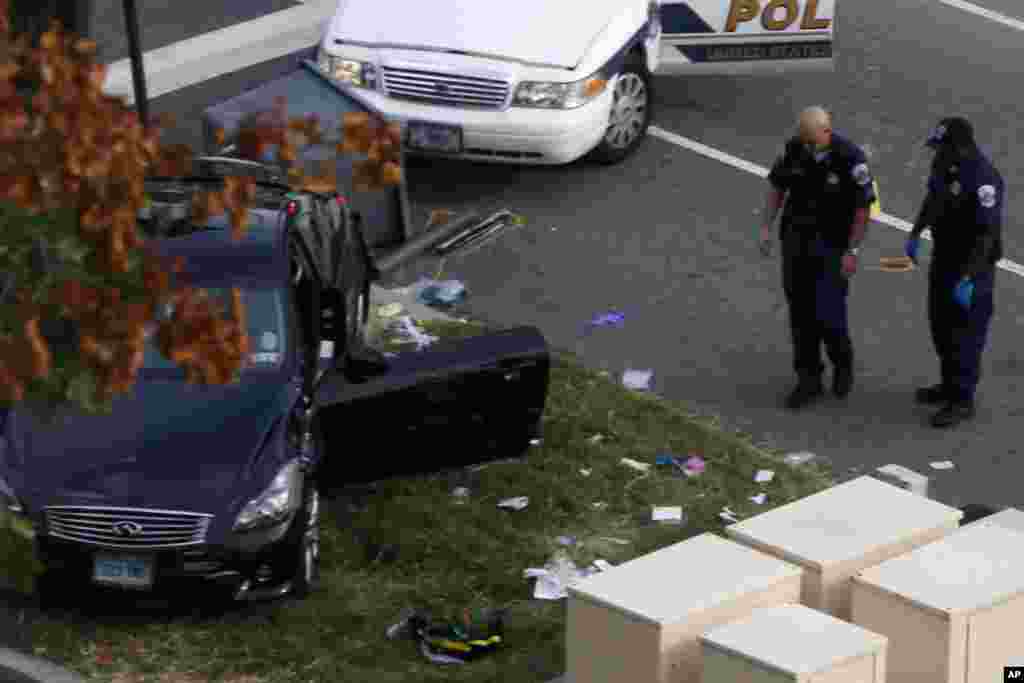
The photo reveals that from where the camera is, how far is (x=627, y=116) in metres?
17.1

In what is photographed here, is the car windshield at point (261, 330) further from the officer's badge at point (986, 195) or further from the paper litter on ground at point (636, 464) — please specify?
the officer's badge at point (986, 195)

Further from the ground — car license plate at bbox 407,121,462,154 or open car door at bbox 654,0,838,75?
open car door at bbox 654,0,838,75

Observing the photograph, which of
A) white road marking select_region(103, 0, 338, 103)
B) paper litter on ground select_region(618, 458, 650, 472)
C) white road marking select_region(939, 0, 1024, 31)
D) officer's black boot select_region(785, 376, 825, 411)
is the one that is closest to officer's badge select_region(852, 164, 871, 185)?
officer's black boot select_region(785, 376, 825, 411)

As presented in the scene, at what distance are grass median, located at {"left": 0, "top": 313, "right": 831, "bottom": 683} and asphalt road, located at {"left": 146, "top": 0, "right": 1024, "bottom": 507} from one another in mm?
491

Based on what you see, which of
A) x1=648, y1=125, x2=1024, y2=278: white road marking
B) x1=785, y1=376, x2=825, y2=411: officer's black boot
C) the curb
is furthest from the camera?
x1=648, y1=125, x2=1024, y2=278: white road marking

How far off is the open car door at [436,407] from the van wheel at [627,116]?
4493 mm

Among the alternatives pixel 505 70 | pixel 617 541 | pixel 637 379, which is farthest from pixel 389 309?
pixel 617 541

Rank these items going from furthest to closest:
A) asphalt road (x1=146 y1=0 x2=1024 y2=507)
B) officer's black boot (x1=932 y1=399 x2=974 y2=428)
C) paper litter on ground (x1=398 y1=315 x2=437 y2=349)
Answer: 1. paper litter on ground (x1=398 y1=315 x2=437 y2=349)
2. asphalt road (x1=146 y1=0 x2=1024 y2=507)
3. officer's black boot (x1=932 y1=399 x2=974 y2=428)

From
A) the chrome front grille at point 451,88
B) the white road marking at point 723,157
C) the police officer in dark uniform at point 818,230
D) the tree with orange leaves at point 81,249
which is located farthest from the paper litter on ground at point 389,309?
the tree with orange leaves at point 81,249

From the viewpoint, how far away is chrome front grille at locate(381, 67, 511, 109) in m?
16.2

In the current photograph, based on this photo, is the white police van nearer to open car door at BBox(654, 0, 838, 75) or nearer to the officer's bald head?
open car door at BBox(654, 0, 838, 75)

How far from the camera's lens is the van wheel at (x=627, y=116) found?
55.6 ft

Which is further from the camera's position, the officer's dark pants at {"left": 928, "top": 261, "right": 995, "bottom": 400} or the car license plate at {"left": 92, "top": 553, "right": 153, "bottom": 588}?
the officer's dark pants at {"left": 928, "top": 261, "right": 995, "bottom": 400}

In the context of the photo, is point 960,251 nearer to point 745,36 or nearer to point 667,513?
point 667,513
